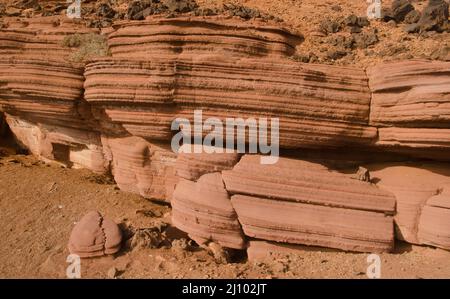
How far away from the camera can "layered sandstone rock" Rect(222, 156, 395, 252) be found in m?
6.45

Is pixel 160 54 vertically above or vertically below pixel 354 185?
above

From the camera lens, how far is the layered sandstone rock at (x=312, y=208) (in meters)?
6.45

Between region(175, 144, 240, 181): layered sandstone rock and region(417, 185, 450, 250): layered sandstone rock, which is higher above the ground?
region(175, 144, 240, 181): layered sandstone rock

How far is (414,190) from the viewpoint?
6.51m


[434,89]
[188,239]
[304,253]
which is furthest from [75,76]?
[434,89]

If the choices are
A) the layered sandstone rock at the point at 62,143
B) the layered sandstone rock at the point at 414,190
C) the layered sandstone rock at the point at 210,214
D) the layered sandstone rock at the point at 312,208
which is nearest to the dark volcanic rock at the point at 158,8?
the layered sandstone rock at the point at 62,143

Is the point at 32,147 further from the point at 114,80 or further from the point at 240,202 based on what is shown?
the point at 240,202

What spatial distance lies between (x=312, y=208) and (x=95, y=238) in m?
3.48

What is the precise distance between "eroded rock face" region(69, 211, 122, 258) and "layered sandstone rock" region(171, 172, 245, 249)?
3.93 feet

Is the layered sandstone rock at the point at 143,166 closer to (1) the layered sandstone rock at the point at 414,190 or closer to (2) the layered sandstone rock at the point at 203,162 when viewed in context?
(2) the layered sandstone rock at the point at 203,162

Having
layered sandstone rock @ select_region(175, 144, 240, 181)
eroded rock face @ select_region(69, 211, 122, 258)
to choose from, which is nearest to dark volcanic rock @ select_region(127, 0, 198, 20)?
layered sandstone rock @ select_region(175, 144, 240, 181)

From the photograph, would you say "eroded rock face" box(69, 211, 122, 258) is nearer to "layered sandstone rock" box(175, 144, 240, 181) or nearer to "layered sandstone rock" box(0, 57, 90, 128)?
"layered sandstone rock" box(175, 144, 240, 181)

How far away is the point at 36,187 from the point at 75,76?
8.17 feet

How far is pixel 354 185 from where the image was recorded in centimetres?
666
